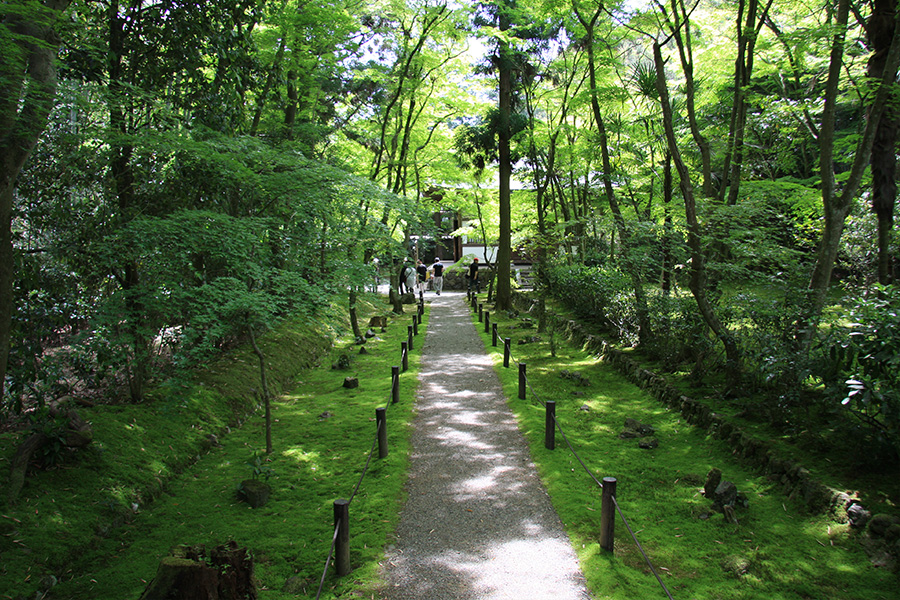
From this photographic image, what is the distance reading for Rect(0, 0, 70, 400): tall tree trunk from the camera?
3553mm

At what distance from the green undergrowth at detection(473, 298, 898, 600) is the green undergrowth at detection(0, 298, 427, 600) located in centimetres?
184

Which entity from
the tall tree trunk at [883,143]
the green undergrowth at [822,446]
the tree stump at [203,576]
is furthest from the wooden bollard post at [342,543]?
the tall tree trunk at [883,143]

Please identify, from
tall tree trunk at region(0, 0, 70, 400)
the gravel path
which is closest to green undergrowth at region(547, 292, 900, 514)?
the gravel path

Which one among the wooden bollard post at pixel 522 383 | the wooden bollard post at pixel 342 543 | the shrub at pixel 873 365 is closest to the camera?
the wooden bollard post at pixel 342 543

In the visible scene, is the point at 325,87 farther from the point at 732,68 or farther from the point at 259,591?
the point at 259,591

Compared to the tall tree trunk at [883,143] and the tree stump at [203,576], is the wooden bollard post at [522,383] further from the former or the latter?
the tree stump at [203,576]

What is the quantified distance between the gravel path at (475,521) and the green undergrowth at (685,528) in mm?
234

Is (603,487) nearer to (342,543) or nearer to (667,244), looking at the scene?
(342,543)

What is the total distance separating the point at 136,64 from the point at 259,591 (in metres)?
6.48

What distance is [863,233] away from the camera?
10562 millimetres

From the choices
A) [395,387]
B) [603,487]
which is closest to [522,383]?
[395,387]

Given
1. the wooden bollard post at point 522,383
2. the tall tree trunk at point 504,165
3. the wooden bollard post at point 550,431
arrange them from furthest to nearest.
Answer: the tall tree trunk at point 504,165 → the wooden bollard post at point 522,383 → the wooden bollard post at point 550,431

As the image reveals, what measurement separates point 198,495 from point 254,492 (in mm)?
685

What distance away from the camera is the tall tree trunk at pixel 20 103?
140 inches
